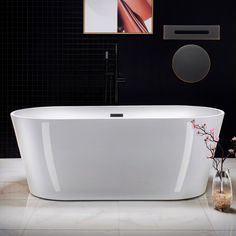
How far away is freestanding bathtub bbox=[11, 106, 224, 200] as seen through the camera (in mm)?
3109

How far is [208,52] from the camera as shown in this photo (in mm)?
4684

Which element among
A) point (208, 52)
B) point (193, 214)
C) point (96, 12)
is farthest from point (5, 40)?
point (193, 214)

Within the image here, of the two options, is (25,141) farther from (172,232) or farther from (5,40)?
(5,40)

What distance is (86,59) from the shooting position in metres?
4.64

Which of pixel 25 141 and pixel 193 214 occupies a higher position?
pixel 25 141

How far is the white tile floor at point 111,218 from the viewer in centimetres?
270

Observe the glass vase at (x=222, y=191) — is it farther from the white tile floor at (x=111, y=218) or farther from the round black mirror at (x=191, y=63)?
the round black mirror at (x=191, y=63)

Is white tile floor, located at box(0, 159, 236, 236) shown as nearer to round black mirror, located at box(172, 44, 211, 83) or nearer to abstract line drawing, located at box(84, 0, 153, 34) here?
round black mirror, located at box(172, 44, 211, 83)

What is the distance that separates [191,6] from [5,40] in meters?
2.02

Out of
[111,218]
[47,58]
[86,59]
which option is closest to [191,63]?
[86,59]

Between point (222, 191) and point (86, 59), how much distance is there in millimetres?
2221

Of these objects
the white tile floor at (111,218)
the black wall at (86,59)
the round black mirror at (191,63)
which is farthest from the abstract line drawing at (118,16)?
the white tile floor at (111,218)

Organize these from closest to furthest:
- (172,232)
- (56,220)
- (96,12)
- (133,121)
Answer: (172,232) → (56,220) → (133,121) → (96,12)

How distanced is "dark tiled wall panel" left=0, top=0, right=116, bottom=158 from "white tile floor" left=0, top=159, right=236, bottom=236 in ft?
4.70
